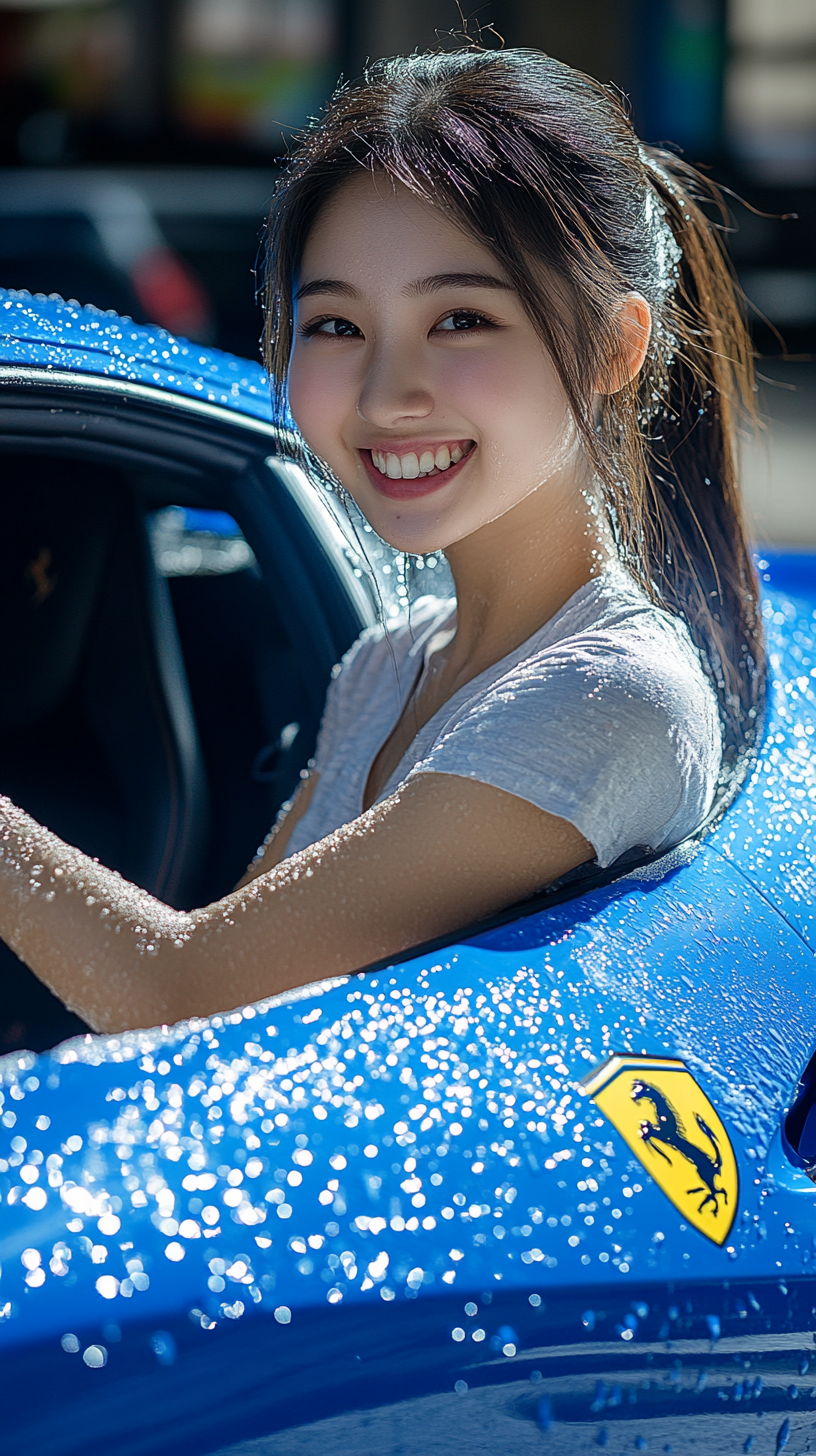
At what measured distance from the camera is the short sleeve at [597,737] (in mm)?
1104

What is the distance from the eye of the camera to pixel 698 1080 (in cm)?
106

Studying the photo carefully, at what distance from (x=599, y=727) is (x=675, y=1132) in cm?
31

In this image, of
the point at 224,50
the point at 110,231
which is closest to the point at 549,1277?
the point at 110,231

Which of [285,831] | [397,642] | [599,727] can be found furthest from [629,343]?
[285,831]

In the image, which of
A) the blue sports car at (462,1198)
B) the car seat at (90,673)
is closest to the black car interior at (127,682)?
the car seat at (90,673)

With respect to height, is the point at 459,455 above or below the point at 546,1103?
above

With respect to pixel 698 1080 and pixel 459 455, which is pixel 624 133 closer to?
pixel 459 455

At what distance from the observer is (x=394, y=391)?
1.23m

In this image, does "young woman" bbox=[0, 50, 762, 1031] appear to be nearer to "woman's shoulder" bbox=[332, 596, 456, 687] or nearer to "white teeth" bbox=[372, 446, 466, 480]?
"white teeth" bbox=[372, 446, 466, 480]

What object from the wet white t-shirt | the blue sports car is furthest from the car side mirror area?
the wet white t-shirt

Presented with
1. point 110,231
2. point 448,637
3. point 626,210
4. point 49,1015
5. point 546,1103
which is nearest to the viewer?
point 546,1103

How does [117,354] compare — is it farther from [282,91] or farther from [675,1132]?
[282,91]

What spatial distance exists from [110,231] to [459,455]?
4.72 metres

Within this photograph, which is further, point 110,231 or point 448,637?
point 110,231
